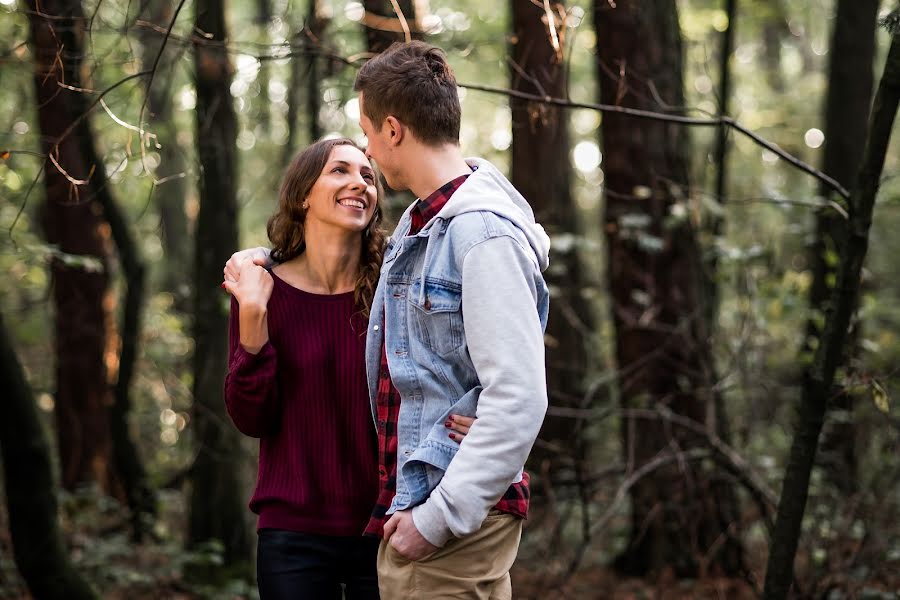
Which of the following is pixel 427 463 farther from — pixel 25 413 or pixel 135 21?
pixel 25 413

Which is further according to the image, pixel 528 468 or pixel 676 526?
pixel 528 468

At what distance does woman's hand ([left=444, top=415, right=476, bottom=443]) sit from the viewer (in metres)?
2.43

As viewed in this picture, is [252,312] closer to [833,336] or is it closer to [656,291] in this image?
[833,336]

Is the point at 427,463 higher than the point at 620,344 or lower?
higher

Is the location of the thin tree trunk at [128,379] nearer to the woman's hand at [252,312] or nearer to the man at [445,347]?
the woman's hand at [252,312]

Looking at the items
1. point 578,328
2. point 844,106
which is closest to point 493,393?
point 578,328

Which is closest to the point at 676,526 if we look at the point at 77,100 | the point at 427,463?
the point at 427,463

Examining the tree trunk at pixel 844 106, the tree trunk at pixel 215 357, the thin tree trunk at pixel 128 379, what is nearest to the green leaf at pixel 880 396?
the tree trunk at pixel 844 106

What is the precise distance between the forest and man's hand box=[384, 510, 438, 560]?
72.3 inches

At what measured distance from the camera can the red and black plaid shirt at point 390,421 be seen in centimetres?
260

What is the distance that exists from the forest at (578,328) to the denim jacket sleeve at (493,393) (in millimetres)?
1425

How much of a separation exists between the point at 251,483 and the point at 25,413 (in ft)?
11.3

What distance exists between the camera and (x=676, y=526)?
643 cm

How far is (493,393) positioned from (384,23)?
3875 mm
